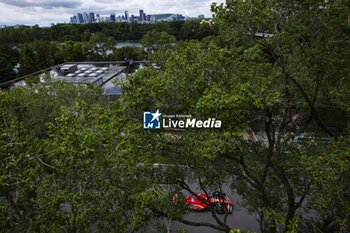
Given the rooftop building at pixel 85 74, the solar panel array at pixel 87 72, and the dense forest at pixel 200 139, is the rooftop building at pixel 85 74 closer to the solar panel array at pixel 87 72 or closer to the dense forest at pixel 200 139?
the solar panel array at pixel 87 72

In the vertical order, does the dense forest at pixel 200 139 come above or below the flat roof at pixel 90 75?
above

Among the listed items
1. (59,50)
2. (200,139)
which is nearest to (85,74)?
(59,50)

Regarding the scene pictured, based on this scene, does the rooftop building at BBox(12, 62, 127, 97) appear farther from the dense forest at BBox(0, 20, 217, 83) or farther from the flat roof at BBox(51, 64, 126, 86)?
the dense forest at BBox(0, 20, 217, 83)

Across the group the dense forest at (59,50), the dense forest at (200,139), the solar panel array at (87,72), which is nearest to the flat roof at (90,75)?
the solar panel array at (87,72)

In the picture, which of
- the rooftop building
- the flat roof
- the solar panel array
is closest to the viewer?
the rooftop building

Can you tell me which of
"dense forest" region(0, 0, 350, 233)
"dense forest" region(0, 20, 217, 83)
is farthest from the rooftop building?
"dense forest" region(0, 0, 350, 233)

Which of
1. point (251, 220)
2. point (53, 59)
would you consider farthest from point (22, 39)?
point (251, 220)

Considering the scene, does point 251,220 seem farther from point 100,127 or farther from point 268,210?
point 100,127

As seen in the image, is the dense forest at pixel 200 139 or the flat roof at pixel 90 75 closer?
the dense forest at pixel 200 139
